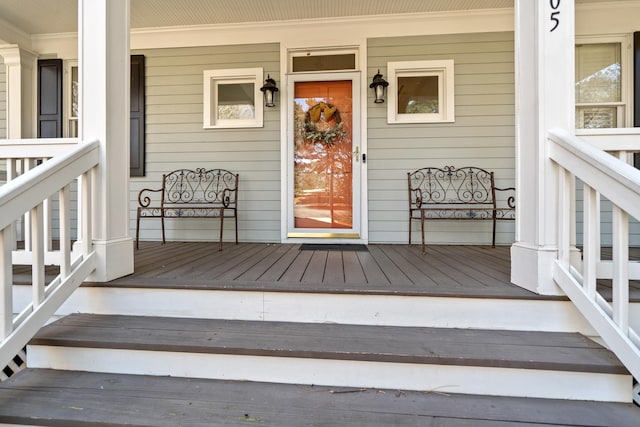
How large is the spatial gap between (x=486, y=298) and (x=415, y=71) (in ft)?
9.01

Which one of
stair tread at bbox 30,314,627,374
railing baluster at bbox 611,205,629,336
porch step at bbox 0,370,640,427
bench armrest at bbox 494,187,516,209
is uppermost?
bench armrest at bbox 494,187,516,209

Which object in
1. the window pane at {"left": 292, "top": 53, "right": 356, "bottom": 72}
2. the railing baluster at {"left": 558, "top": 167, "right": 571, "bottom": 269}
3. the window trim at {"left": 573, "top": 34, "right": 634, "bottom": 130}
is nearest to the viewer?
the railing baluster at {"left": 558, "top": 167, "right": 571, "bottom": 269}

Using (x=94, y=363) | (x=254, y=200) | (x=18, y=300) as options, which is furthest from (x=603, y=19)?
(x=18, y=300)

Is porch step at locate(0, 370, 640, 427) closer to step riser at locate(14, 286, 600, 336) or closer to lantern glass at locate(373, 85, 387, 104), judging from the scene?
step riser at locate(14, 286, 600, 336)

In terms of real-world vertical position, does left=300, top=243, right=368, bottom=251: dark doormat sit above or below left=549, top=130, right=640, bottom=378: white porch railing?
below

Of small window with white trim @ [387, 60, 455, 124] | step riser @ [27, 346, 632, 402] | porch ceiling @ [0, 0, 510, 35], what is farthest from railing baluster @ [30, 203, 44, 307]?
small window with white trim @ [387, 60, 455, 124]

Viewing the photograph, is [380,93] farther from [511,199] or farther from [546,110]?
[546,110]

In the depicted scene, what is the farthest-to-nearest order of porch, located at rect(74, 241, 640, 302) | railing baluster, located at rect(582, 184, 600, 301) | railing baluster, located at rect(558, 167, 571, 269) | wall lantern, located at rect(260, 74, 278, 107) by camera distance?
1. wall lantern, located at rect(260, 74, 278, 107)
2. porch, located at rect(74, 241, 640, 302)
3. railing baluster, located at rect(558, 167, 571, 269)
4. railing baluster, located at rect(582, 184, 600, 301)

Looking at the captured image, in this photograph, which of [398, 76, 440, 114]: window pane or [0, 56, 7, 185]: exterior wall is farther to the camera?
[0, 56, 7, 185]: exterior wall

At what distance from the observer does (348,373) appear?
1138 millimetres

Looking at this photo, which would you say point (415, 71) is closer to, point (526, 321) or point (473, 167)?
point (473, 167)

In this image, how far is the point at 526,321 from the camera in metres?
1.33

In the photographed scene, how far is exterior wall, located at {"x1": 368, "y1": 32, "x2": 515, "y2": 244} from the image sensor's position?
321 cm

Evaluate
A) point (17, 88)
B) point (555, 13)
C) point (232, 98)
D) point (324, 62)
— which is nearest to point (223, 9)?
point (232, 98)
